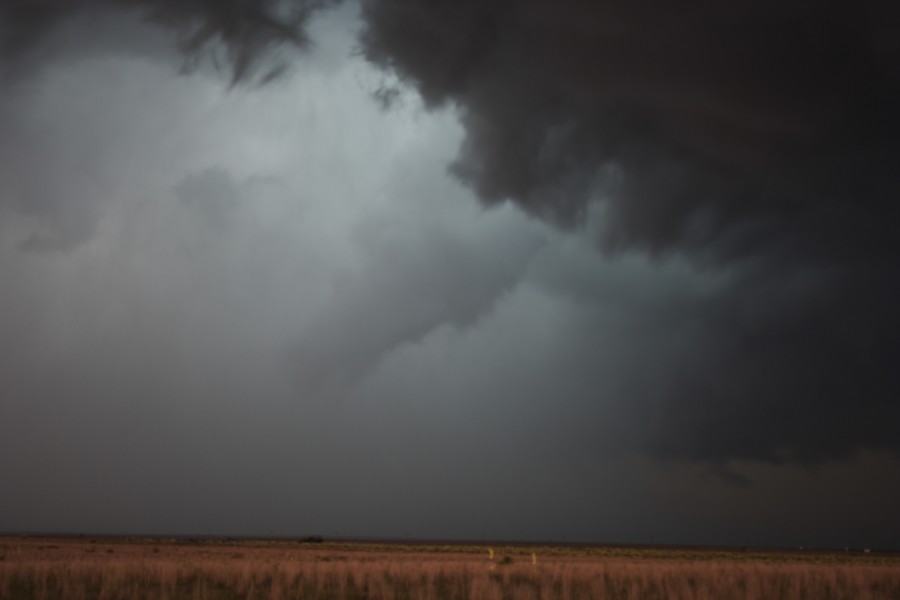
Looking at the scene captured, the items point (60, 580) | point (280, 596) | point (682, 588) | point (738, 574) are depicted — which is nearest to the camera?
point (280, 596)

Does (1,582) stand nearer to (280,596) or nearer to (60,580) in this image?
(60,580)

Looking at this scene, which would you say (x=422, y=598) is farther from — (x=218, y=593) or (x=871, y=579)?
(x=871, y=579)

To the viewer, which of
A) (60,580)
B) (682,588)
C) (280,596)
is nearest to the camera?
(280,596)

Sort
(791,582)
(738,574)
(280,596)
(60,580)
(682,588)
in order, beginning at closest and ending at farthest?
(280,596) → (60,580) → (682,588) → (791,582) → (738,574)

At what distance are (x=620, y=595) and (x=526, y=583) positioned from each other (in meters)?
3.65

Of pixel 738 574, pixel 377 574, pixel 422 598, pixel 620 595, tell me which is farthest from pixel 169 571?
pixel 738 574

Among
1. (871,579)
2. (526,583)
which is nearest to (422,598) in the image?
(526,583)

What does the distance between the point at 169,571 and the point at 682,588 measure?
17806mm

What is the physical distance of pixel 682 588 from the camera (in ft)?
84.9

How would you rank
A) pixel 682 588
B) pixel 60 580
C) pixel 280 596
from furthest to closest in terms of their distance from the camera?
pixel 682 588, pixel 60 580, pixel 280 596

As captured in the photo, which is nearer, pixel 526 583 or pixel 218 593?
pixel 218 593

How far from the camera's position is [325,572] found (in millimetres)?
27891

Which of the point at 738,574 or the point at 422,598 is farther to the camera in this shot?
the point at 738,574

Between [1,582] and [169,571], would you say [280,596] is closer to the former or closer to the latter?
[169,571]
